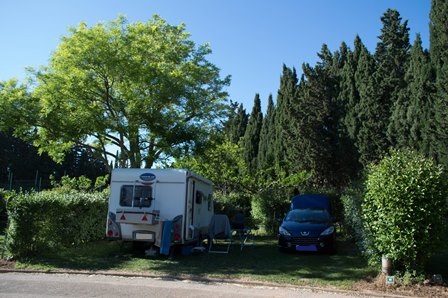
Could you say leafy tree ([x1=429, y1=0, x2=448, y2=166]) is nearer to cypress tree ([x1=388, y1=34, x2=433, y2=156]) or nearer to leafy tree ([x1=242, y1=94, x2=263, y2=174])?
cypress tree ([x1=388, y1=34, x2=433, y2=156])

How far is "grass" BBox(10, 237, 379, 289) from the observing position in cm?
982

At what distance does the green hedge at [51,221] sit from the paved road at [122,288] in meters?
1.74

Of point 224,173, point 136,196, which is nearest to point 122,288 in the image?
point 136,196

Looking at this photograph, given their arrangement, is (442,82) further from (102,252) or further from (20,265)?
(20,265)

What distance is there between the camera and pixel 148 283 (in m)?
8.93

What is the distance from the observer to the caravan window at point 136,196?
12547 mm

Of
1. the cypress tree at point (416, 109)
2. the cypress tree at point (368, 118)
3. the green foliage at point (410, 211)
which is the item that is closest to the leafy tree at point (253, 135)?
the cypress tree at point (368, 118)

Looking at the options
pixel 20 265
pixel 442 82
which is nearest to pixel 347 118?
pixel 442 82

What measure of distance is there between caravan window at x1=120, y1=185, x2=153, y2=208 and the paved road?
329 cm

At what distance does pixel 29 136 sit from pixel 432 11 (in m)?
23.4

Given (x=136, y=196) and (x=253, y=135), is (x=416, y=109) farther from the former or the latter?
(x=253, y=135)

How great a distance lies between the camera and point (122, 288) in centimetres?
834

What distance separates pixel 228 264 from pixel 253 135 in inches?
1453

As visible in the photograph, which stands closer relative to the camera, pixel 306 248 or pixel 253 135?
pixel 306 248
